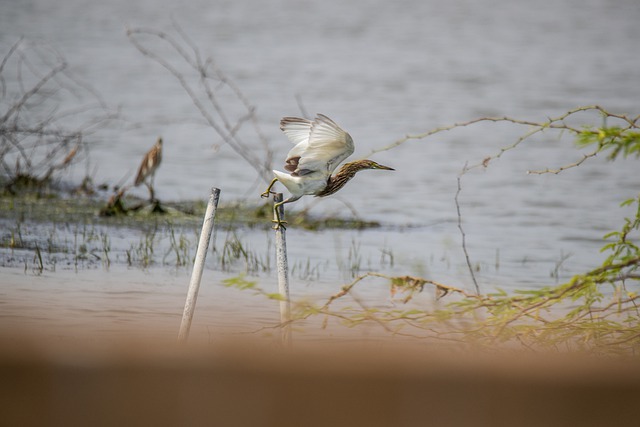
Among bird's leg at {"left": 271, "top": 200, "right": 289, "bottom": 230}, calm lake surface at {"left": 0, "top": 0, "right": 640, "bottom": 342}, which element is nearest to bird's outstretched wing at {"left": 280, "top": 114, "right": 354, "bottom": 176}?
bird's leg at {"left": 271, "top": 200, "right": 289, "bottom": 230}

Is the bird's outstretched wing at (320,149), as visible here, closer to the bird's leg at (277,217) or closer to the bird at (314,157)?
the bird at (314,157)

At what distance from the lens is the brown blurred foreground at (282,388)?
70cm

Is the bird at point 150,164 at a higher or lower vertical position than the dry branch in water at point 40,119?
lower

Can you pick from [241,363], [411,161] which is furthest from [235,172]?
[241,363]

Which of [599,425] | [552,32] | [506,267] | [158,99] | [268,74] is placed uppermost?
[552,32]

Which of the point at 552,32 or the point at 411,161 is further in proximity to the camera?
the point at 552,32

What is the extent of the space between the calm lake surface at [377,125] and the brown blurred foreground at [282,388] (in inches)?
20.7

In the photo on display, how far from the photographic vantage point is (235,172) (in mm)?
12078

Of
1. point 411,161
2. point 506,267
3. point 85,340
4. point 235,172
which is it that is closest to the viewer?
point 85,340

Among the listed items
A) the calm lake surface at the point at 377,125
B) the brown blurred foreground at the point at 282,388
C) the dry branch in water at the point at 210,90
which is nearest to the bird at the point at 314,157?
the calm lake surface at the point at 377,125

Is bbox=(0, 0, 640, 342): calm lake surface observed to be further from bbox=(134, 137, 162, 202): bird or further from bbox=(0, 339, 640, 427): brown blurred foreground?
bbox=(134, 137, 162, 202): bird

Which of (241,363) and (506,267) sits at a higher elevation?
(506,267)

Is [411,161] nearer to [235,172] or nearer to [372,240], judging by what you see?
[235,172]

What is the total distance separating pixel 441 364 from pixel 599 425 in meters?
0.13
